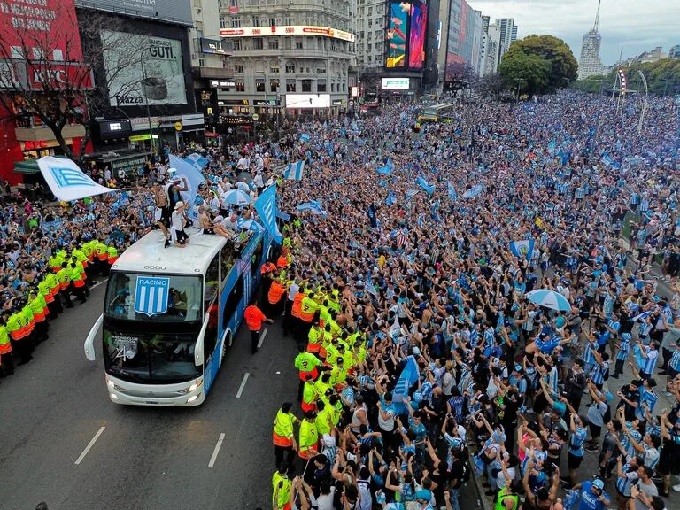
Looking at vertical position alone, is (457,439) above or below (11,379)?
above

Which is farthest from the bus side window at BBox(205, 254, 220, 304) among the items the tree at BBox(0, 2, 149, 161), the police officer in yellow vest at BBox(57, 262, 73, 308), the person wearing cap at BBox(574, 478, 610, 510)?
the tree at BBox(0, 2, 149, 161)

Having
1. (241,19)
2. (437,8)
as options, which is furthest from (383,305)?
(437,8)

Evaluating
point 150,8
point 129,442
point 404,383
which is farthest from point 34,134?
point 404,383

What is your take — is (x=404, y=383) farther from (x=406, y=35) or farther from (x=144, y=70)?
(x=406, y=35)

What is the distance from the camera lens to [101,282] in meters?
18.1

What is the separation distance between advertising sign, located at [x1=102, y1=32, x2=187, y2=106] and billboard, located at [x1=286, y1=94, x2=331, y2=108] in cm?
2950

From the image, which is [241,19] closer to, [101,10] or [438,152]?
[101,10]

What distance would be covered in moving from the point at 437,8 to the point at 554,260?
111001 millimetres

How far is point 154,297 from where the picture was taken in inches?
371

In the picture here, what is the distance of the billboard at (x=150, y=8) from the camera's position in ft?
117

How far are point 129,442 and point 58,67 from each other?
2832cm

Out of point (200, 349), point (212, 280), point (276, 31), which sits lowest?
point (200, 349)

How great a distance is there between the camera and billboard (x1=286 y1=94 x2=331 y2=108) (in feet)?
240

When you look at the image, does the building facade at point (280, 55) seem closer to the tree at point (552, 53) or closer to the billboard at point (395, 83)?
the billboard at point (395, 83)
